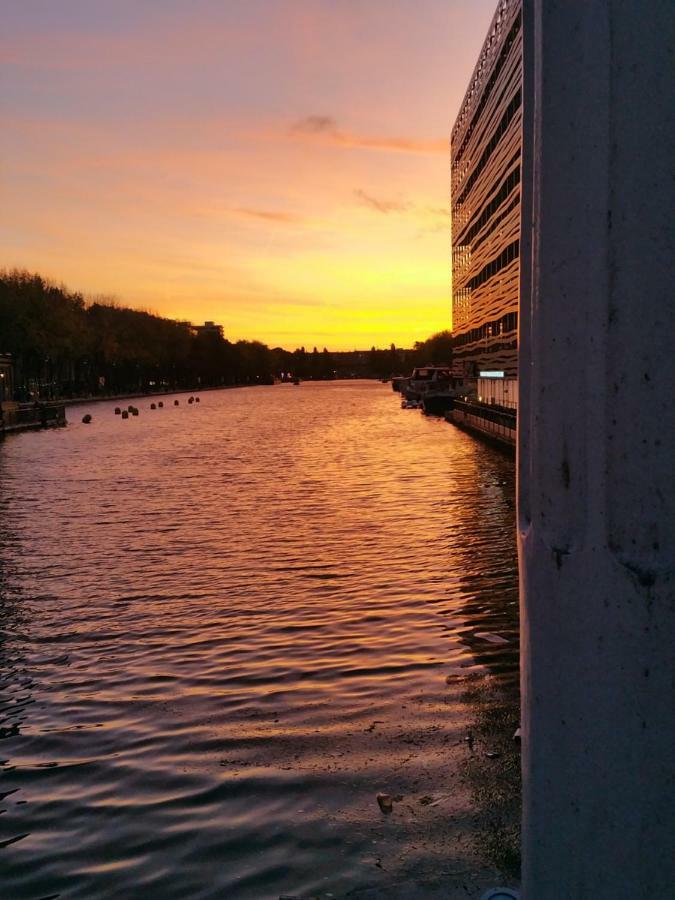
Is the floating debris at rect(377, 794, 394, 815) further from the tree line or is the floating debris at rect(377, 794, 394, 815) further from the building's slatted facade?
the tree line

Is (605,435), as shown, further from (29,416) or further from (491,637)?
(29,416)

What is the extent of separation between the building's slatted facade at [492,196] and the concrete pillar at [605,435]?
1441 inches

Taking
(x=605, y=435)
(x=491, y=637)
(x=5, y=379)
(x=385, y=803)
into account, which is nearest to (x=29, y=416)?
(x=5, y=379)

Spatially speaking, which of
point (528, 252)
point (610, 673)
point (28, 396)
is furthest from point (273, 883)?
point (28, 396)

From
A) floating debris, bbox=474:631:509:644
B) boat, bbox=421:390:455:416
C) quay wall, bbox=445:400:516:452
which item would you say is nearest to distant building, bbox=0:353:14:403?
boat, bbox=421:390:455:416

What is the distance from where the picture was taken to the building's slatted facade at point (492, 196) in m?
45.8

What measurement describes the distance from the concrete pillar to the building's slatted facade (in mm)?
36614

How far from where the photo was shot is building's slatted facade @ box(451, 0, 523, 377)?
4581cm

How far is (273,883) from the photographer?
15.8 ft

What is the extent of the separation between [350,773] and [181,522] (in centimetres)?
1370

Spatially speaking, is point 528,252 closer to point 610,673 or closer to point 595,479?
point 595,479

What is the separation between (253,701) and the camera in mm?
7949

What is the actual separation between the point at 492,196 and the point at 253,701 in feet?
172

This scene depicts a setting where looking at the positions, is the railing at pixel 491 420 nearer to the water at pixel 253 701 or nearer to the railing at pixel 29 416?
the water at pixel 253 701
